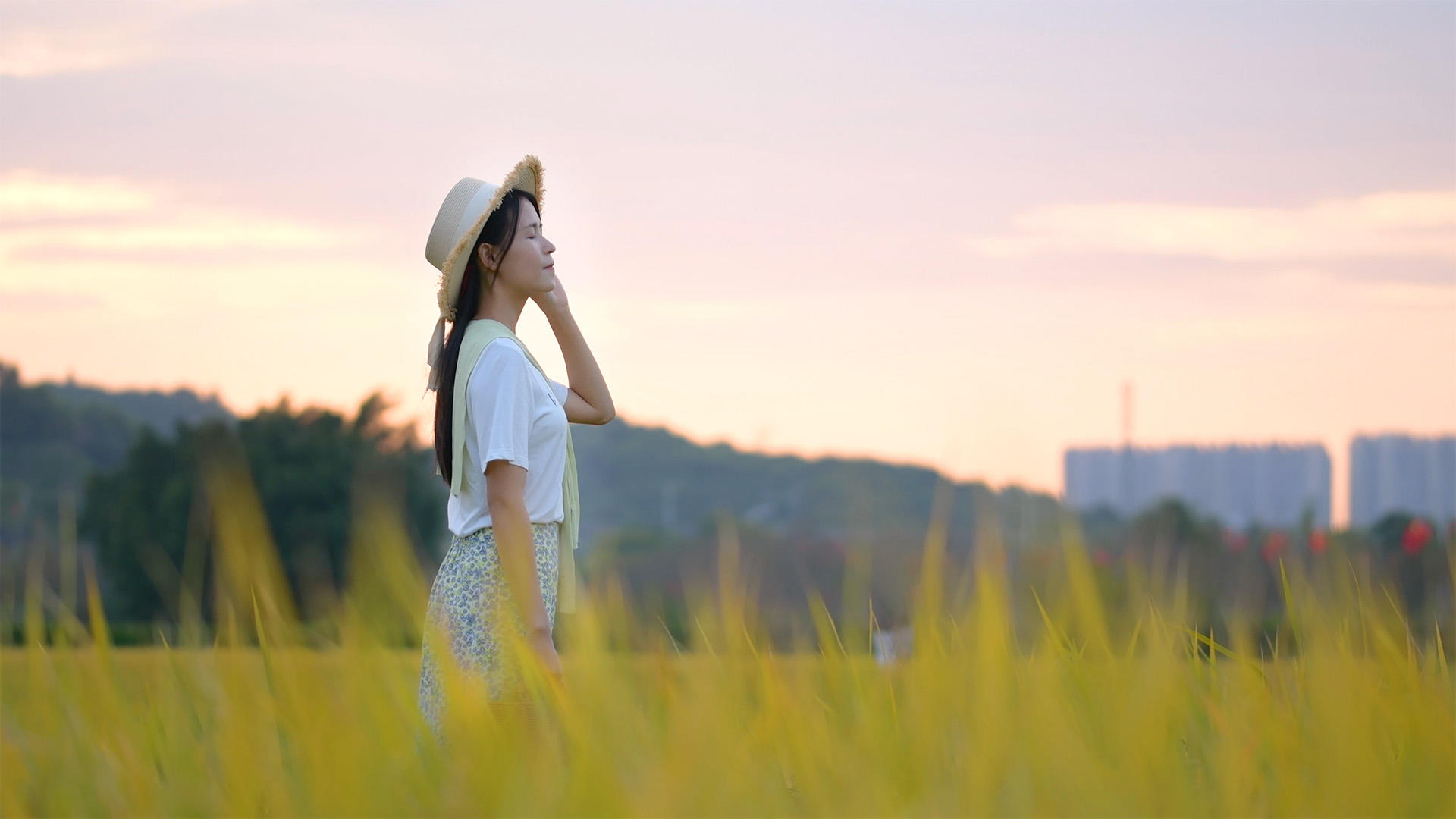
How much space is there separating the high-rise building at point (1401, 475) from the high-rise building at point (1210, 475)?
99 centimetres

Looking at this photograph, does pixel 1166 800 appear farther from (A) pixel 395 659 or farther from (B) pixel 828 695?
(A) pixel 395 659

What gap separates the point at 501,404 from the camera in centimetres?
252

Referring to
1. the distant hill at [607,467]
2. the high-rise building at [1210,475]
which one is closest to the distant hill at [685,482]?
the distant hill at [607,467]

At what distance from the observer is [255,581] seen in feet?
6.50

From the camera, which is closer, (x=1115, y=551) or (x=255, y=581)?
(x=255, y=581)

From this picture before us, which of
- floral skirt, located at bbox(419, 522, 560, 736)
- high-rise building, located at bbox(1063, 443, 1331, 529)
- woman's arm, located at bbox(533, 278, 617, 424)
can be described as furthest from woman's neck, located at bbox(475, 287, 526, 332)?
high-rise building, located at bbox(1063, 443, 1331, 529)

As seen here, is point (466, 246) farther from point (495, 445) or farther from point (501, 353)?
point (495, 445)

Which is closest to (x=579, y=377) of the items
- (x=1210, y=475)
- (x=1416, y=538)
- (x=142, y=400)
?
(x=1416, y=538)

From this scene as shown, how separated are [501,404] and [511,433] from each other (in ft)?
0.20

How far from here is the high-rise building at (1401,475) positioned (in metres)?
28.8

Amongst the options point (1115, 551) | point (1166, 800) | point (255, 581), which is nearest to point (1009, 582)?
point (1166, 800)

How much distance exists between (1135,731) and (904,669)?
1.87 ft

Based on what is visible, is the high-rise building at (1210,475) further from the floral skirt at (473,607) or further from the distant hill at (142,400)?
the floral skirt at (473,607)

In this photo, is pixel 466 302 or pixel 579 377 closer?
pixel 466 302
